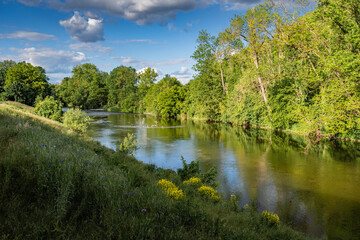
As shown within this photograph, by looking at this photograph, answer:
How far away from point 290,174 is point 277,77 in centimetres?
2007

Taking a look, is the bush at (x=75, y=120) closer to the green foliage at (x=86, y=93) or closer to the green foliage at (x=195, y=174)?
the green foliage at (x=195, y=174)

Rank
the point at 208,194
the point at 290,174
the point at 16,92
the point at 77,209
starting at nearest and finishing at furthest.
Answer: the point at 77,209 → the point at 208,194 → the point at 290,174 → the point at 16,92

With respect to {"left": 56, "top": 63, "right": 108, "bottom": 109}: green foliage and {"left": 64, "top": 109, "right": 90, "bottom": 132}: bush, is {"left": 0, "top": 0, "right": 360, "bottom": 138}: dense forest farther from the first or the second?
{"left": 56, "top": 63, "right": 108, "bottom": 109}: green foliage

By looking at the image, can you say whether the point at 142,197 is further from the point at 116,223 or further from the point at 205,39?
the point at 205,39

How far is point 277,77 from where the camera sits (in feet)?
106

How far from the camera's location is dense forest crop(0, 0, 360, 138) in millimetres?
20047

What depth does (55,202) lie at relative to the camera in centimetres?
386

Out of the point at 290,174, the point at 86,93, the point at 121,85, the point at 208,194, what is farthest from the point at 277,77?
the point at 86,93

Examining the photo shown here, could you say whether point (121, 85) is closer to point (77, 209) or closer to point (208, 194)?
point (208, 194)

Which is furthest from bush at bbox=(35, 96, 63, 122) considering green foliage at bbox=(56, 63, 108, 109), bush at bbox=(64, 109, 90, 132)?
green foliage at bbox=(56, 63, 108, 109)

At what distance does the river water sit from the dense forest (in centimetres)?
389

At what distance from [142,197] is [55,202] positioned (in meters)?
1.54

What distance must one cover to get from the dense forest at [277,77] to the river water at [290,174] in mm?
→ 3885

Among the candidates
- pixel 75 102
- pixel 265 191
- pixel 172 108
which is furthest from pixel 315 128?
pixel 75 102
